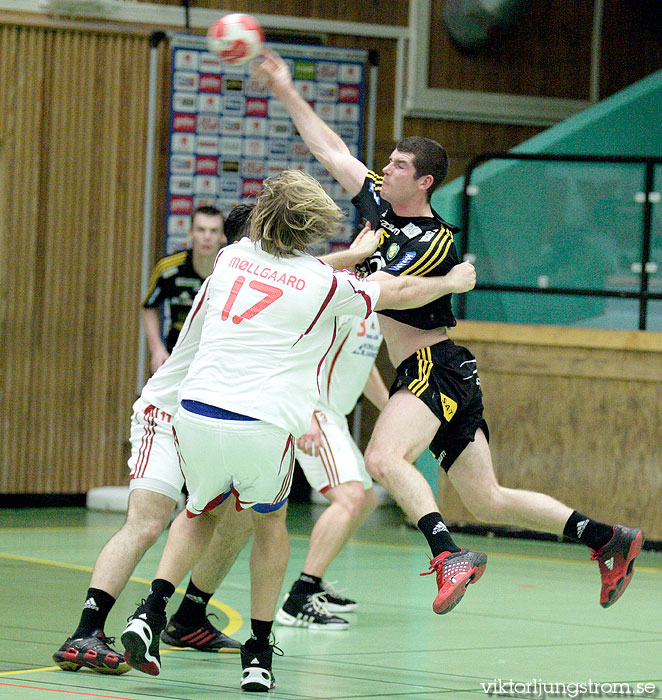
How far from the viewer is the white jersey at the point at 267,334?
4.71m

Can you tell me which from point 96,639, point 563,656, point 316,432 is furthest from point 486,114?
point 96,639

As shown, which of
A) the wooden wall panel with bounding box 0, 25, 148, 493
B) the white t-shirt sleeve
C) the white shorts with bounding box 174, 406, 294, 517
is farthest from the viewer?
the wooden wall panel with bounding box 0, 25, 148, 493

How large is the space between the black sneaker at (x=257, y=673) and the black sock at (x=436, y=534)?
83 centimetres

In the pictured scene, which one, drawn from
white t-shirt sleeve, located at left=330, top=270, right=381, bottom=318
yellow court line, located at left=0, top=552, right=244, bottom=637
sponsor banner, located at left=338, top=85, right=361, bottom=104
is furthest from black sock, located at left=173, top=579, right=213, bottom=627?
sponsor banner, located at left=338, top=85, right=361, bottom=104

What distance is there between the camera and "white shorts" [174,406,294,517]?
15.3ft

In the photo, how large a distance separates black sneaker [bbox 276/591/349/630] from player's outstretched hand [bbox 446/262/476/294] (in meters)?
1.89

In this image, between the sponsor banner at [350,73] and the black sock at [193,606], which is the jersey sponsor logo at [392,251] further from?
the sponsor banner at [350,73]

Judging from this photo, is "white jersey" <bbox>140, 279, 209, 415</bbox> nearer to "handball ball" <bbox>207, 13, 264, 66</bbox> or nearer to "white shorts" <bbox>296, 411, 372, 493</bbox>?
"handball ball" <bbox>207, 13, 264, 66</bbox>

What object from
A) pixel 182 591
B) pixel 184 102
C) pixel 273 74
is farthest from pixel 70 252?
pixel 273 74

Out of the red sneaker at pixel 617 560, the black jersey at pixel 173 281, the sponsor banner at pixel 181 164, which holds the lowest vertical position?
the red sneaker at pixel 617 560

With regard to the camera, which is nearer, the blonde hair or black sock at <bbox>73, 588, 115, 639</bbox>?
the blonde hair

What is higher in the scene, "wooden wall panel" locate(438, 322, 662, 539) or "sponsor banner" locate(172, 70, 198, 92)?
"sponsor banner" locate(172, 70, 198, 92)

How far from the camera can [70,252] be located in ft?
38.4

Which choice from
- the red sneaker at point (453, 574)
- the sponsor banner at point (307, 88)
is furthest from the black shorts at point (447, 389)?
the sponsor banner at point (307, 88)
